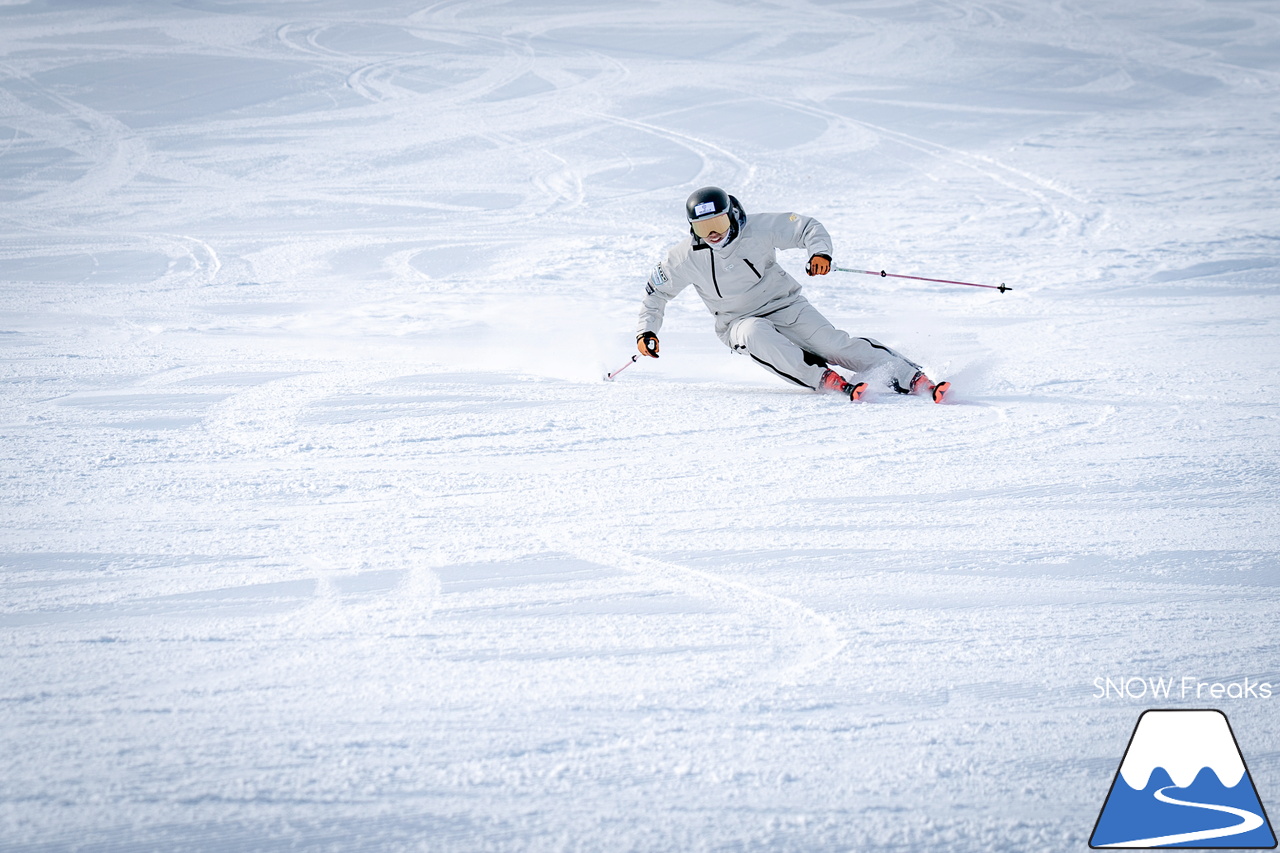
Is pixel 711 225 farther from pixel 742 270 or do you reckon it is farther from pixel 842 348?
pixel 842 348

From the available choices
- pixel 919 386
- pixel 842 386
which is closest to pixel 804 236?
pixel 842 386

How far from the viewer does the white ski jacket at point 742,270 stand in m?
5.05

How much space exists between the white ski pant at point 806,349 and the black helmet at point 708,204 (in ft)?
2.14

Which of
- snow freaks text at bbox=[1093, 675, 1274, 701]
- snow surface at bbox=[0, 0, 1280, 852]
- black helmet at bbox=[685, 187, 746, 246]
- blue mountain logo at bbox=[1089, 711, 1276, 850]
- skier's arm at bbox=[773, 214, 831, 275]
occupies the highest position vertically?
black helmet at bbox=[685, 187, 746, 246]

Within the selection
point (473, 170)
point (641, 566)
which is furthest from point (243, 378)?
point (473, 170)

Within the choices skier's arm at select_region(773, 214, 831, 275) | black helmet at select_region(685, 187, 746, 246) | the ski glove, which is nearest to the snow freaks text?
skier's arm at select_region(773, 214, 831, 275)

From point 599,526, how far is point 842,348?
226 centimetres

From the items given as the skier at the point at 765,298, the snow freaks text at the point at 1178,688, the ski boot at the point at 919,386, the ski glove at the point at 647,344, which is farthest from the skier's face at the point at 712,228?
the snow freaks text at the point at 1178,688

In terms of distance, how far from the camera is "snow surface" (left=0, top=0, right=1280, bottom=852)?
7.54 ft

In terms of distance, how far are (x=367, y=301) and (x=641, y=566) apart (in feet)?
16.3

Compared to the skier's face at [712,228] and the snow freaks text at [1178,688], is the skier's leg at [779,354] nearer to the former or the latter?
the skier's face at [712,228]

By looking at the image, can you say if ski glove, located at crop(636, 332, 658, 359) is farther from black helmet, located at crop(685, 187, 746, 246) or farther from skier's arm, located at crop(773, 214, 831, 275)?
skier's arm, located at crop(773, 214, 831, 275)

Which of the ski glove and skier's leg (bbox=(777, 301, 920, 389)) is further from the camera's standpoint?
the ski glove

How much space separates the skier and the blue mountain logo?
258 cm
